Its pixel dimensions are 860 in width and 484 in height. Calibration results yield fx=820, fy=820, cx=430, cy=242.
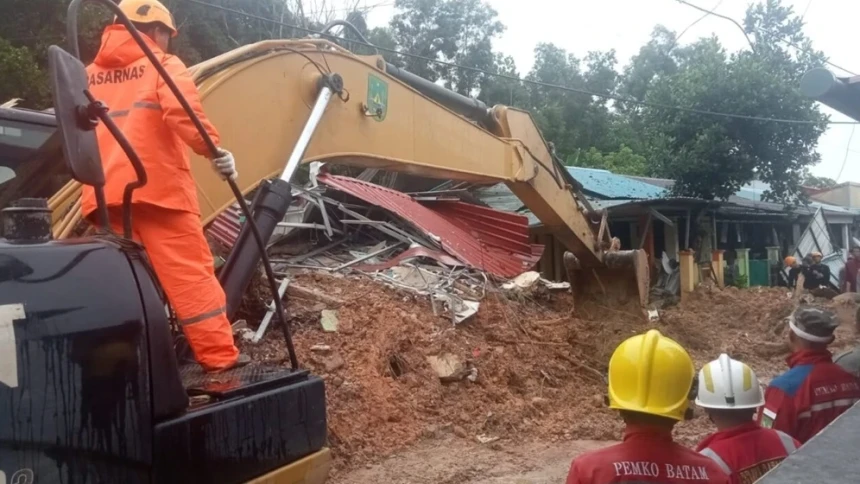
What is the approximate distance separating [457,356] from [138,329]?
5614 mm

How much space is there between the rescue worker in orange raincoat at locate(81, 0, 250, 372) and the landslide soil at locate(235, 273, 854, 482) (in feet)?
10.5

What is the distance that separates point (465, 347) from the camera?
7906 millimetres

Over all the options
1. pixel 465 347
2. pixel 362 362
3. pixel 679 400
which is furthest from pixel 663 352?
pixel 465 347

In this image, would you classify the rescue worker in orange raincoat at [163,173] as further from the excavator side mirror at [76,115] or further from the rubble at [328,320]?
the rubble at [328,320]

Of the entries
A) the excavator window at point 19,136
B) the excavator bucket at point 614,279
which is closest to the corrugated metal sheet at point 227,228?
the excavator bucket at point 614,279

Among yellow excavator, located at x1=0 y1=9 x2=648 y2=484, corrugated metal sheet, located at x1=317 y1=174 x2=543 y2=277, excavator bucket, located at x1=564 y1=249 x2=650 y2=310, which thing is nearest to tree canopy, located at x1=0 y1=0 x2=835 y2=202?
corrugated metal sheet, located at x1=317 y1=174 x2=543 y2=277

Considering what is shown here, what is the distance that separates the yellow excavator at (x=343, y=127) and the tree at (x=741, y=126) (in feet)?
41.6

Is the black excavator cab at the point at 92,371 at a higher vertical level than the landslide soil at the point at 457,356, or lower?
higher

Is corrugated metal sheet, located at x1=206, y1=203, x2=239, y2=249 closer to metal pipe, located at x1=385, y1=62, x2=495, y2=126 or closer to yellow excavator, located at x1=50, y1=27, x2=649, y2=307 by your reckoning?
metal pipe, located at x1=385, y1=62, x2=495, y2=126

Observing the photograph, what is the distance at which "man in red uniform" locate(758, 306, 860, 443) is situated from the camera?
3.33m

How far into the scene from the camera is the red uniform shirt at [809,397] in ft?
10.9

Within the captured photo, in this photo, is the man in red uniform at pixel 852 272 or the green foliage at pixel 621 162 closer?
the man in red uniform at pixel 852 272

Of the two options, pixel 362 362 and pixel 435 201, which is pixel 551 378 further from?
pixel 435 201

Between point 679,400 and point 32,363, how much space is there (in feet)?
5.40
